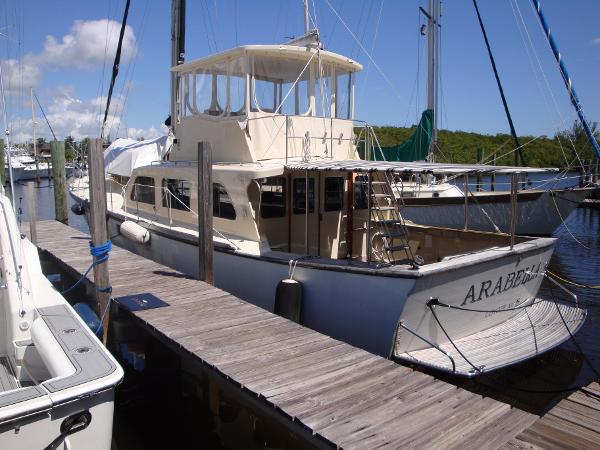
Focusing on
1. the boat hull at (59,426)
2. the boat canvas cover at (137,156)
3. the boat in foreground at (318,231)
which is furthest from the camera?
the boat canvas cover at (137,156)

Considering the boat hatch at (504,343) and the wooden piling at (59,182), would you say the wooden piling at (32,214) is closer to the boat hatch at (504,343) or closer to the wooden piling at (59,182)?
the wooden piling at (59,182)

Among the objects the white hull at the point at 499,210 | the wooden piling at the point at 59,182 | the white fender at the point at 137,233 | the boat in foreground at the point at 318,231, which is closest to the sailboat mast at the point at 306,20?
the boat in foreground at the point at 318,231

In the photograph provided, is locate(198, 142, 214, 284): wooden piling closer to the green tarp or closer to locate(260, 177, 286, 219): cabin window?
locate(260, 177, 286, 219): cabin window

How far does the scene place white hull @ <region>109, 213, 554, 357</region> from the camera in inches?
237

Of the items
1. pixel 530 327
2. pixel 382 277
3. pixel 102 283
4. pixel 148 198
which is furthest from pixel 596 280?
pixel 102 283

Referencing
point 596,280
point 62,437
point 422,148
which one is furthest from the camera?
point 422,148

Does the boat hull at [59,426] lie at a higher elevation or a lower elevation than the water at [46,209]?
higher

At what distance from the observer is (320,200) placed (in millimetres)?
8477

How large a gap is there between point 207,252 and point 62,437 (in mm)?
4141

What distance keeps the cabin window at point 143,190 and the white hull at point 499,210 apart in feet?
31.4

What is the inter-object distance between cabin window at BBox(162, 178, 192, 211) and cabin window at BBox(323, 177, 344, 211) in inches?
105

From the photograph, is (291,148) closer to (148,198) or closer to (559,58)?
(148,198)

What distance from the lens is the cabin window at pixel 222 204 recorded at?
8422 mm

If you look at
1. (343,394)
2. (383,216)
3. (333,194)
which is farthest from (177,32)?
(343,394)
